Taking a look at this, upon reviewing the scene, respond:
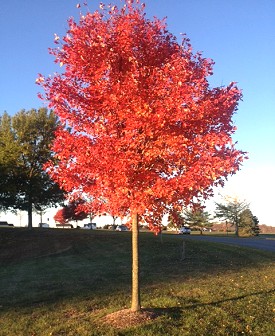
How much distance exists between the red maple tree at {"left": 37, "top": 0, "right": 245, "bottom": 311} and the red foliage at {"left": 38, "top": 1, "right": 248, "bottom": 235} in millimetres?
25

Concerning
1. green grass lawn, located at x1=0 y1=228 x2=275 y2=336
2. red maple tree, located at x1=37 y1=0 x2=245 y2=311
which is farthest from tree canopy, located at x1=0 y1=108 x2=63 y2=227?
red maple tree, located at x1=37 y1=0 x2=245 y2=311

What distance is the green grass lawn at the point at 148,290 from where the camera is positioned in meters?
8.91

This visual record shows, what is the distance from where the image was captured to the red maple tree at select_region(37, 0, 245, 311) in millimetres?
8758

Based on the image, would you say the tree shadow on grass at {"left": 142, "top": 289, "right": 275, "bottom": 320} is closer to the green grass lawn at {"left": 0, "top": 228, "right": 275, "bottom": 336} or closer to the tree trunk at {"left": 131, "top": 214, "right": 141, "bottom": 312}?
the green grass lawn at {"left": 0, "top": 228, "right": 275, "bottom": 336}

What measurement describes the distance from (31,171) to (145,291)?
3200 centimetres

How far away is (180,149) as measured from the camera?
8727 millimetres

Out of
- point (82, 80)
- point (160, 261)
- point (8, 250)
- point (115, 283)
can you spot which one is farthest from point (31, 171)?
point (82, 80)

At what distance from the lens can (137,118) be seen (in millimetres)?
8734

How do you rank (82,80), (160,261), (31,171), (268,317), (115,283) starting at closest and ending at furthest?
1. (268,317)
2. (82,80)
3. (115,283)
4. (160,261)
5. (31,171)

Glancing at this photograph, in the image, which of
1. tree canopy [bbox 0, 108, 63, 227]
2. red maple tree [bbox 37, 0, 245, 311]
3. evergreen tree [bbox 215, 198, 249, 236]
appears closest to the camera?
red maple tree [bbox 37, 0, 245, 311]

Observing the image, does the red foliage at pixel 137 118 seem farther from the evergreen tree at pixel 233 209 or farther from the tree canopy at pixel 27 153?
the evergreen tree at pixel 233 209

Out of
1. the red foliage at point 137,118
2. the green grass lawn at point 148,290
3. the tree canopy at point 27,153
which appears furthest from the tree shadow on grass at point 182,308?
the tree canopy at point 27,153

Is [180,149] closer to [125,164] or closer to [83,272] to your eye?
[125,164]

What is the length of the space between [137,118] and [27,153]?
1380 inches
